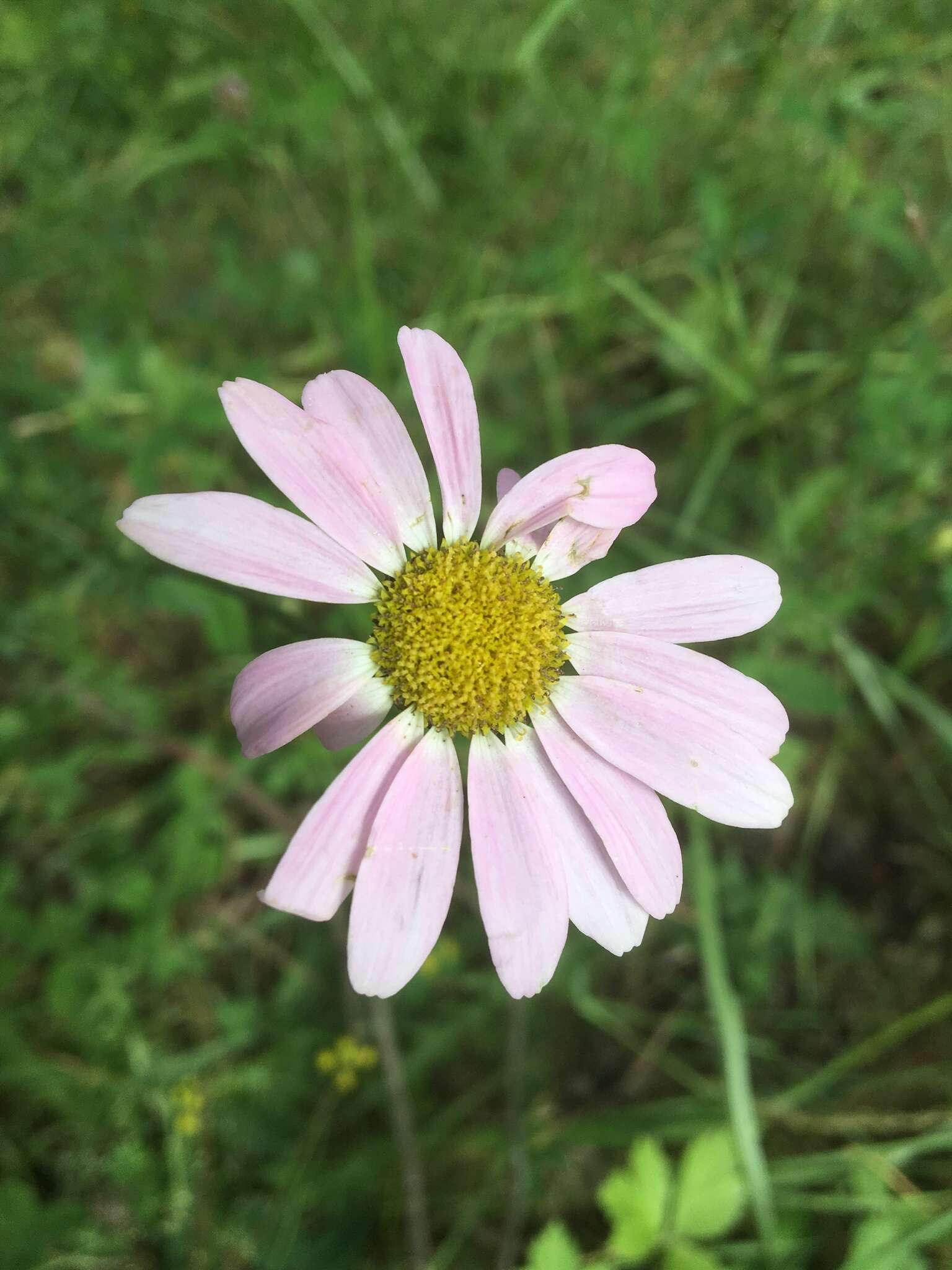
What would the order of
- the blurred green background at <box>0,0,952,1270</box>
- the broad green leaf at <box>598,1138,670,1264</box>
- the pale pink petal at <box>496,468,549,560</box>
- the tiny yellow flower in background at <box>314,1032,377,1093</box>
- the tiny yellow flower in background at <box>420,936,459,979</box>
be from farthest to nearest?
the tiny yellow flower in background at <box>420,936,459,979</box>
the tiny yellow flower in background at <box>314,1032,377,1093</box>
the blurred green background at <box>0,0,952,1270</box>
the broad green leaf at <box>598,1138,670,1264</box>
the pale pink petal at <box>496,468,549,560</box>

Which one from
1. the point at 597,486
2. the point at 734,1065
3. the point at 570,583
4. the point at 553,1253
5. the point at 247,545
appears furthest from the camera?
the point at 734,1065

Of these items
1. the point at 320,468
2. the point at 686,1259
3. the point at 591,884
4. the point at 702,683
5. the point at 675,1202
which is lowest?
the point at 686,1259

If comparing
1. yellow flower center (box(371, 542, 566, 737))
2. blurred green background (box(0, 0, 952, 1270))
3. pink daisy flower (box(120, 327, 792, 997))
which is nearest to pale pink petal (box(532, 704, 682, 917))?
pink daisy flower (box(120, 327, 792, 997))

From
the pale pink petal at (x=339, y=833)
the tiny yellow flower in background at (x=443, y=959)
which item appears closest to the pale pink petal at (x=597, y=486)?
the pale pink petal at (x=339, y=833)

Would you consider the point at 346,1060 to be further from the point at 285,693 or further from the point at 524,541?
the point at 524,541

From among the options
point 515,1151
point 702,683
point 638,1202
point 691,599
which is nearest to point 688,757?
point 702,683

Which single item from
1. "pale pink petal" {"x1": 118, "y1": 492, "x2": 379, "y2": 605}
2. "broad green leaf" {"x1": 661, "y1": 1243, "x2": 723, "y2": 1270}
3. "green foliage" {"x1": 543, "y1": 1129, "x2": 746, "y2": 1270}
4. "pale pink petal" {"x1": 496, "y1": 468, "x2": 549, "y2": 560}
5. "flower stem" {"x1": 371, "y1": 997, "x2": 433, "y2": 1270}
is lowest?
"broad green leaf" {"x1": 661, "y1": 1243, "x2": 723, "y2": 1270}

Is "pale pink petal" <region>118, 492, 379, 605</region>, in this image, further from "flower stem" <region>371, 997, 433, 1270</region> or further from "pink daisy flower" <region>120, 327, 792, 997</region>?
"flower stem" <region>371, 997, 433, 1270</region>

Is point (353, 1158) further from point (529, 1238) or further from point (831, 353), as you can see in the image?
point (831, 353)
